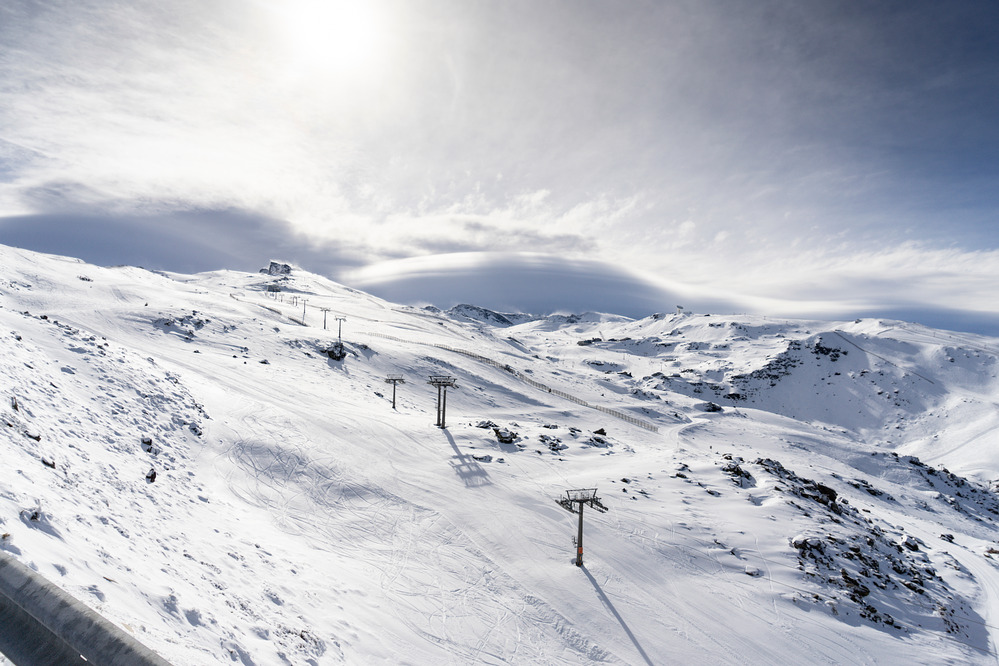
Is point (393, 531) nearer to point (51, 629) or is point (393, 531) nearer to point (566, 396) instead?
point (51, 629)

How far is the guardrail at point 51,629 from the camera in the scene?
4.68 meters

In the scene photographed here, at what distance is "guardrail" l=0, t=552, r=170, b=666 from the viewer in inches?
184

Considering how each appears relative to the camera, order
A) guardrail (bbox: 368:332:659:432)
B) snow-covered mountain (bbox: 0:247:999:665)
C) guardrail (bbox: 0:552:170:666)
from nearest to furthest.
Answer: guardrail (bbox: 0:552:170:666)
snow-covered mountain (bbox: 0:247:999:665)
guardrail (bbox: 368:332:659:432)

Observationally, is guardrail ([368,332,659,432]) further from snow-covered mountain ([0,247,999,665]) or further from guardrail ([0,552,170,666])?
guardrail ([0,552,170,666])

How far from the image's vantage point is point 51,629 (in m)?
5.05

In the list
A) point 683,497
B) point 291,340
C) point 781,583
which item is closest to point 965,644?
point 781,583

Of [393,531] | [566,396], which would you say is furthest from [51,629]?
[566,396]

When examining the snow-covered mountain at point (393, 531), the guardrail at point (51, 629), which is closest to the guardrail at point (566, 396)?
the snow-covered mountain at point (393, 531)

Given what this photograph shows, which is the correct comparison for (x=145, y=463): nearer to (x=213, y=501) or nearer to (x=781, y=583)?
(x=213, y=501)

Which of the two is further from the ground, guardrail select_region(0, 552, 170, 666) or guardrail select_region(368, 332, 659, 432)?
guardrail select_region(0, 552, 170, 666)

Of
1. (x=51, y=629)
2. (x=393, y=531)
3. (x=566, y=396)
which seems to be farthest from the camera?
(x=566, y=396)

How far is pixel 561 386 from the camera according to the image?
74.3 metres

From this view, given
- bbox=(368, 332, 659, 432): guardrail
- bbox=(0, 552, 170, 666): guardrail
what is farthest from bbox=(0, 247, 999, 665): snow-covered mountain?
bbox=(368, 332, 659, 432): guardrail

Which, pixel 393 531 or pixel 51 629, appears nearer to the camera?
pixel 51 629
